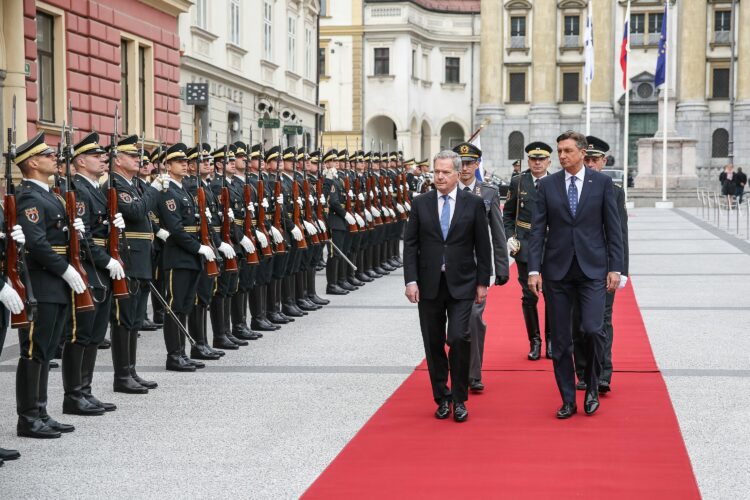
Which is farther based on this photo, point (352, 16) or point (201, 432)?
point (352, 16)

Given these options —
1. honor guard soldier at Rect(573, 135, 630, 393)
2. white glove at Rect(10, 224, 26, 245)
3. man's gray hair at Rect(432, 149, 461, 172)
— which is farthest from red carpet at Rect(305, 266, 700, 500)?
white glove at Rect(10, 224, 26, 245)

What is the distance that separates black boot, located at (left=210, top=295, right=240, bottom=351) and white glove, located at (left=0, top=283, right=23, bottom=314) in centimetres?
438

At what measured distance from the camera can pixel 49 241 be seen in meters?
7.70

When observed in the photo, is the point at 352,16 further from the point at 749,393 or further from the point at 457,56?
the point at 749,393

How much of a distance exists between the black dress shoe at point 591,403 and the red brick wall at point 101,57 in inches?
451

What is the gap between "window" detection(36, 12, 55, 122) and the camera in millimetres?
18359

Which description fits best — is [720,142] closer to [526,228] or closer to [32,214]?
[526,228]

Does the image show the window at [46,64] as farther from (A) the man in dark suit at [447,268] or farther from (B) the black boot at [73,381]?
(A) the man in dark suit at [447,268]

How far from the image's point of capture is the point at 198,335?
1066 cm

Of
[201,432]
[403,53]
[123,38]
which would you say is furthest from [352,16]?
[201,432]

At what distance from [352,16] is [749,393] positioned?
61.9 m

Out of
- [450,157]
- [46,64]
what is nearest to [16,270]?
[450,157]

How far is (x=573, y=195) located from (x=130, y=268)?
3.31m

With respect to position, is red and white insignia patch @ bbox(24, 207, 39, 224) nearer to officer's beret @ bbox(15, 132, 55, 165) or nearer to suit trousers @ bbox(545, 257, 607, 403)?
officer's beret @ bbox(15, 132, 55, 165)
